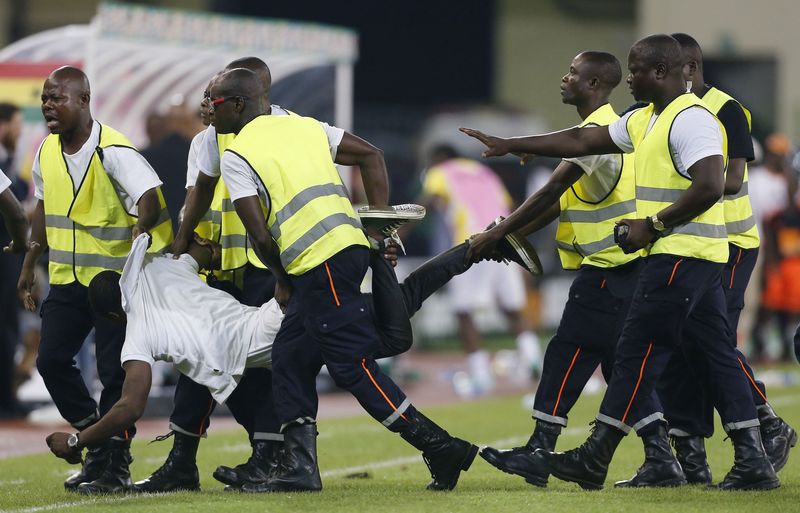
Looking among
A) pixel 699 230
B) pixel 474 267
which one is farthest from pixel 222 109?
pixel 474 267

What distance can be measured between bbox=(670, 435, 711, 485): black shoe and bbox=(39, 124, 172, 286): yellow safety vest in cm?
281

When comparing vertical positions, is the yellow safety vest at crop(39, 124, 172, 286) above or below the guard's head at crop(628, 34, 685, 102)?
below

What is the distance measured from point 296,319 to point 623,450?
3.18 m

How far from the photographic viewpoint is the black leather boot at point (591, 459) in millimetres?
7082

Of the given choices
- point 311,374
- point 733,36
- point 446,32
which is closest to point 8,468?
point 311,374

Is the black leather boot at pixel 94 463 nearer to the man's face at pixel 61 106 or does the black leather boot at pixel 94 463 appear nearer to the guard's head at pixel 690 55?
the man's face at pixel 61 106

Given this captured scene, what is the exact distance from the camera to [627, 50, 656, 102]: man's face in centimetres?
698

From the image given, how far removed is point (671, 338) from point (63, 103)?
3.15 metres

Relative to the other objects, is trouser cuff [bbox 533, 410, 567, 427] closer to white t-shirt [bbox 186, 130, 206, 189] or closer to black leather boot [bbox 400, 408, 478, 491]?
black leather boot [bbox 400, 408, 478, 491]

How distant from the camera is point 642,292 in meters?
6.99

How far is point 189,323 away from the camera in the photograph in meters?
7.24

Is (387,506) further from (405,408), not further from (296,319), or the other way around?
(296,319)

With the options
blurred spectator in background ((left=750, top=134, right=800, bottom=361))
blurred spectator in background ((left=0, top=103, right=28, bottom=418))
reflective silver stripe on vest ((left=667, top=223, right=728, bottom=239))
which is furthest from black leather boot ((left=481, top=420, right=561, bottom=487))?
blurred spectator in background ((left=750, top=134, right=800, bottom=361))

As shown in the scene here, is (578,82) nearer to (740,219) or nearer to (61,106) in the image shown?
(740,219)
